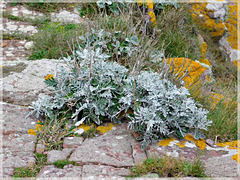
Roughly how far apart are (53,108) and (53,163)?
0.97 meters

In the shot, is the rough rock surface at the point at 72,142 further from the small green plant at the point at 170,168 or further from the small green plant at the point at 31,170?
the small green plant at the point at 170,168

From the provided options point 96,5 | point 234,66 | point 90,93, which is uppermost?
point 96,5

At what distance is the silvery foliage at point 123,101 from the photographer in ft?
10.0

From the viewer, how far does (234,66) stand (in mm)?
7258

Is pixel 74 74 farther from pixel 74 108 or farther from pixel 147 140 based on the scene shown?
pixel 147 140

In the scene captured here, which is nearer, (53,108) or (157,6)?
(53,108)

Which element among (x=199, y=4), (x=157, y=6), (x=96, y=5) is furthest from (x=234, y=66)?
(x=96, y=5)

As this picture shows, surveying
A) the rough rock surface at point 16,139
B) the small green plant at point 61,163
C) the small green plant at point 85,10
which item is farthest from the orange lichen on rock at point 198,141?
the small green plant at point 85,10

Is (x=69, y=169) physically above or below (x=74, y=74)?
below

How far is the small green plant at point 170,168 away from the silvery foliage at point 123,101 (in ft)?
1.25

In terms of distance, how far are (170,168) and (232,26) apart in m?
6.74

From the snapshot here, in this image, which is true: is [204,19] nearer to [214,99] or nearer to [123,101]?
[214,99]

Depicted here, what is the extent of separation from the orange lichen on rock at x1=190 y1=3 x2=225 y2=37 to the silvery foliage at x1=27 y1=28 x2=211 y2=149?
171 inches

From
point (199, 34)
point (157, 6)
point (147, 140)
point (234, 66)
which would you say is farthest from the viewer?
point (234, 66)
